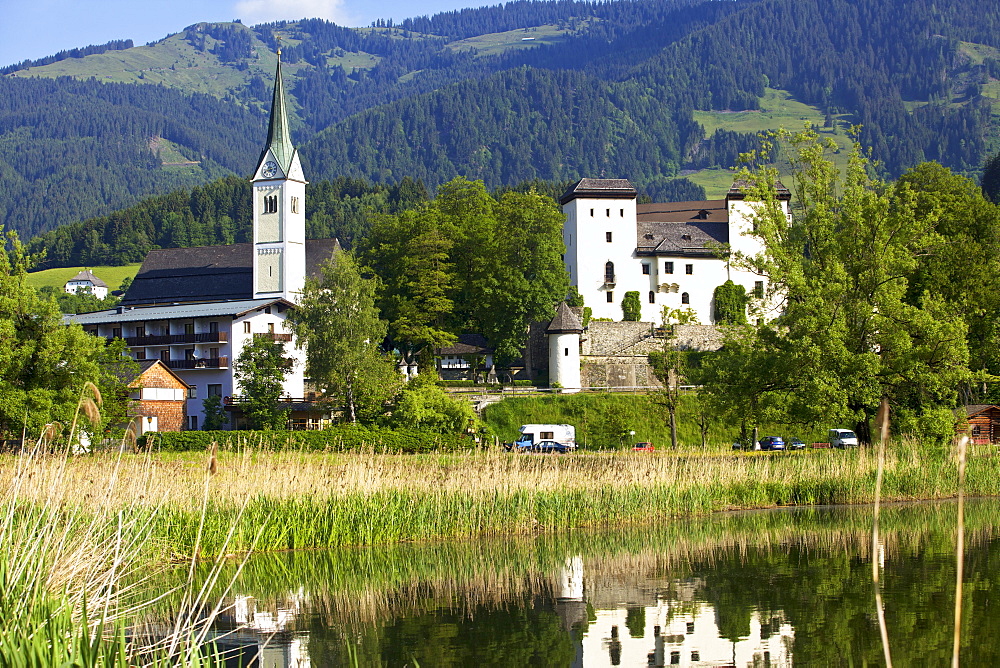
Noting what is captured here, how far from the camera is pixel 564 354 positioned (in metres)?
68.5

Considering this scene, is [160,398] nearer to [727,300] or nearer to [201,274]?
[201,274]

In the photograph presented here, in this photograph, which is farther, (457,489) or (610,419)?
(610,419)

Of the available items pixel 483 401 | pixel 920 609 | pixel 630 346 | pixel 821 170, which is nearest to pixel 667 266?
pixel 630 346

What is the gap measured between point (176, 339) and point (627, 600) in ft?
188

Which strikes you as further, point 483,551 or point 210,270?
point 210,270

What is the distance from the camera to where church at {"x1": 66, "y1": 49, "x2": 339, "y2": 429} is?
69.2m

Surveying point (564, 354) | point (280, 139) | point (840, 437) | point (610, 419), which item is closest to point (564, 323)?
point (564, 354)

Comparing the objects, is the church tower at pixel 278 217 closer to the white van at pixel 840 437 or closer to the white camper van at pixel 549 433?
the white camper van at pixel 549 433

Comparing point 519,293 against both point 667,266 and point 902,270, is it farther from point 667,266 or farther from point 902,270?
point 902,270

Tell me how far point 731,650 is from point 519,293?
2354 inches

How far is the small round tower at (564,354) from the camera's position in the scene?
224 feet

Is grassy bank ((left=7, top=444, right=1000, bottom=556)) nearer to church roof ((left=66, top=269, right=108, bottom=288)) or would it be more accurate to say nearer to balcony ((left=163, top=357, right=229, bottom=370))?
balcony ((left=163, top=357, right=229, bottom=370))

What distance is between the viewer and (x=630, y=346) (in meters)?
73.9

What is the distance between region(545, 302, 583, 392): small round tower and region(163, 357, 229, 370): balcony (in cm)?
1957
